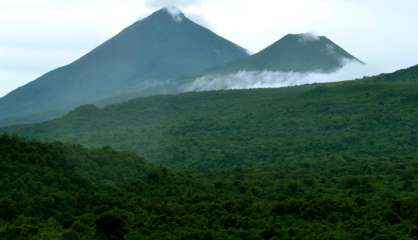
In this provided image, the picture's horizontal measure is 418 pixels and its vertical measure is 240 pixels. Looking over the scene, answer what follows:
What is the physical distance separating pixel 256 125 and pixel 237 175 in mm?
32020

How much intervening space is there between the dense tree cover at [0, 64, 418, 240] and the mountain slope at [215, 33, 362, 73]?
5396 centimetres

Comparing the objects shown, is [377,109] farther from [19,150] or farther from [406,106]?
[19,150]

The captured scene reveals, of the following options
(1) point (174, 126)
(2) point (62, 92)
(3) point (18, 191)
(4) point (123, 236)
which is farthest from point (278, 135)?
(2) point (62, 92)

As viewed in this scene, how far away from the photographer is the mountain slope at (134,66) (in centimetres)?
15750

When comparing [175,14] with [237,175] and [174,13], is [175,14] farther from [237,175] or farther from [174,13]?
[237,175]

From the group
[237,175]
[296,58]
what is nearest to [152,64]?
[296,58]

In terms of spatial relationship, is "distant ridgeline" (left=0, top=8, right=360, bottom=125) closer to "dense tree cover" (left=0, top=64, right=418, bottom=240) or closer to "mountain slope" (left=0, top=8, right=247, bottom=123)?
"mountain slope" (left=0, top=8, right=247, bottom=123)

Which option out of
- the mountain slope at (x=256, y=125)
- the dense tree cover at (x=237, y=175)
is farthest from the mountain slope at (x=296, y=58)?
the dense tree cover at (x=237, y=175)

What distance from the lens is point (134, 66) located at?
567 feet

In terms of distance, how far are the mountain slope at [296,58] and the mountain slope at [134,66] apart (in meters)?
13.1

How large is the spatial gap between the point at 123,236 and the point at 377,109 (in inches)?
2113

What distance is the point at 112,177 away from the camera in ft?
155

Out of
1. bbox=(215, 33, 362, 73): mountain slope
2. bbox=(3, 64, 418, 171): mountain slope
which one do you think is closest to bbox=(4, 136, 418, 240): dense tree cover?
bbox=(3, 64, 418, 171): mountain slope

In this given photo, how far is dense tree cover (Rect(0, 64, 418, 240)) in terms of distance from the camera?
3234 cm
